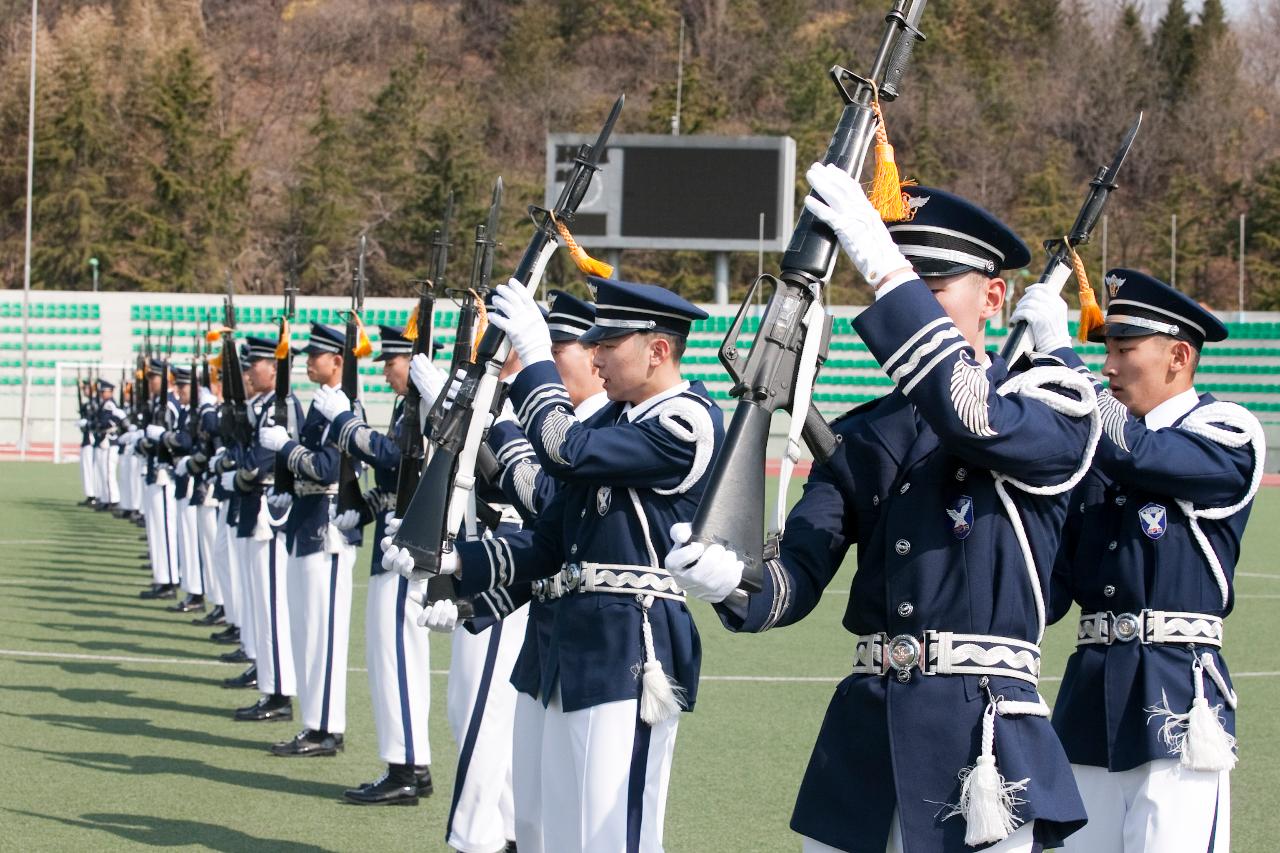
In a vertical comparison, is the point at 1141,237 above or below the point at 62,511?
above

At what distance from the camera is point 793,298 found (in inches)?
116

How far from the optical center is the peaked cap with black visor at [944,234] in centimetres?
328

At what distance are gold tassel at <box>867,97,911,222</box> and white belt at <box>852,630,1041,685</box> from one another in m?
0.75

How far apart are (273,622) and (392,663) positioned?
2034mm

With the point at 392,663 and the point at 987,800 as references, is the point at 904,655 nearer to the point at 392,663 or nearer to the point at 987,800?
the point at 987,800

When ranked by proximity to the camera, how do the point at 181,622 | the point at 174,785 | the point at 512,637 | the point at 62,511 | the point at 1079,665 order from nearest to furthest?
the point at 1079,665 < the point at 512,637 < the point at 174,785 < the point at 181,622 < the point at 62,511

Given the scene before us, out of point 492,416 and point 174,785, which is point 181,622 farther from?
point 492,416

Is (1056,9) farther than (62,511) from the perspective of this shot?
Yes

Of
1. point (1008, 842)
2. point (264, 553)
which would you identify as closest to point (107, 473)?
point (264, 553)

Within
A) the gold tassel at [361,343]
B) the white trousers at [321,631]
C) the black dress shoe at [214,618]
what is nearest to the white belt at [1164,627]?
the white trousers at [321,631]

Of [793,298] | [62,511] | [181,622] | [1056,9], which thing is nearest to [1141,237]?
[1056,9]

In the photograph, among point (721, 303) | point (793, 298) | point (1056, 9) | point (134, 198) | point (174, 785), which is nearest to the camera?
point (793, 298)

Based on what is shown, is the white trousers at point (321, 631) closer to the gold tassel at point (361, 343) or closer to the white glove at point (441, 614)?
the gold tassel at point (361, 343)

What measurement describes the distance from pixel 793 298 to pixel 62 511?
22127mm
